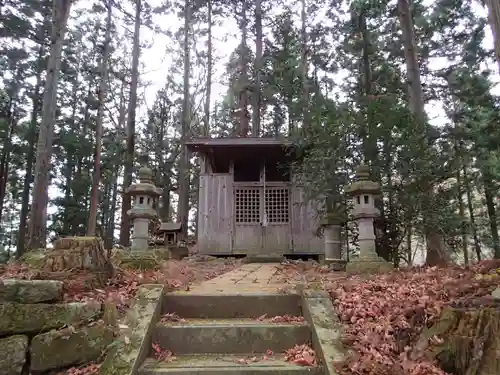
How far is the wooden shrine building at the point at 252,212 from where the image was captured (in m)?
11.5

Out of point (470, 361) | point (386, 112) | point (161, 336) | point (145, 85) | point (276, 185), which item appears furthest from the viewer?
point (145, 85)

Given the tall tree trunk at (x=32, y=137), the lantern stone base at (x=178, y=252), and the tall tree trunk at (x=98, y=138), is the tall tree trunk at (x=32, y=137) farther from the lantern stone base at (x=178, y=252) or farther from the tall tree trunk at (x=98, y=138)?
the lantern stone base at (x=178, y=252)

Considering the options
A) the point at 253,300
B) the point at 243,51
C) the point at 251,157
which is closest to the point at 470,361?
the point at 253,300

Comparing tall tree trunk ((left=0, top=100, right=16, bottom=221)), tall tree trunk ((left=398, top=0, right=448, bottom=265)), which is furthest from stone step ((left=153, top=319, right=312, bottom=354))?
tall tree trunk ((left=0, top=100, right=16, bottom=221))

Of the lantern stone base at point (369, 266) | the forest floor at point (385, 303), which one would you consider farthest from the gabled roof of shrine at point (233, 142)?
the forest floor at point (385, 303)

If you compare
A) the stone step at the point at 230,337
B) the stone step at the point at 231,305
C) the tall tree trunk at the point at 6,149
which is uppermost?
the tall tree trunk at the point at 6,149

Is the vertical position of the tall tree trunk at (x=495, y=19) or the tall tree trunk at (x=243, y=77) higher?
the tall tree trunk at (x=243, y=77)

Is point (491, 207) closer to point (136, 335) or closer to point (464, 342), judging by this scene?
point (464, 342)

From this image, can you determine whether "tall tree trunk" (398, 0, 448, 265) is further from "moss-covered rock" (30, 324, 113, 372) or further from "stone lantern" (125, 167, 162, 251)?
"moss-covered rock" (30, 324, 113, 372)

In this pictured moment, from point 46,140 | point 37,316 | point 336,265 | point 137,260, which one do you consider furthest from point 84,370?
point 46,140

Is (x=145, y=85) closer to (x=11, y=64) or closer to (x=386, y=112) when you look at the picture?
(x=11, y=64)

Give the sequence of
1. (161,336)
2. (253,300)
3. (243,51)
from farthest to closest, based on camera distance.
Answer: (243,51) < (253,300) < (161,336)

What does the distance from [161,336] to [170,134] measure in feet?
71.1

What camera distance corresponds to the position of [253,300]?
350 cm
